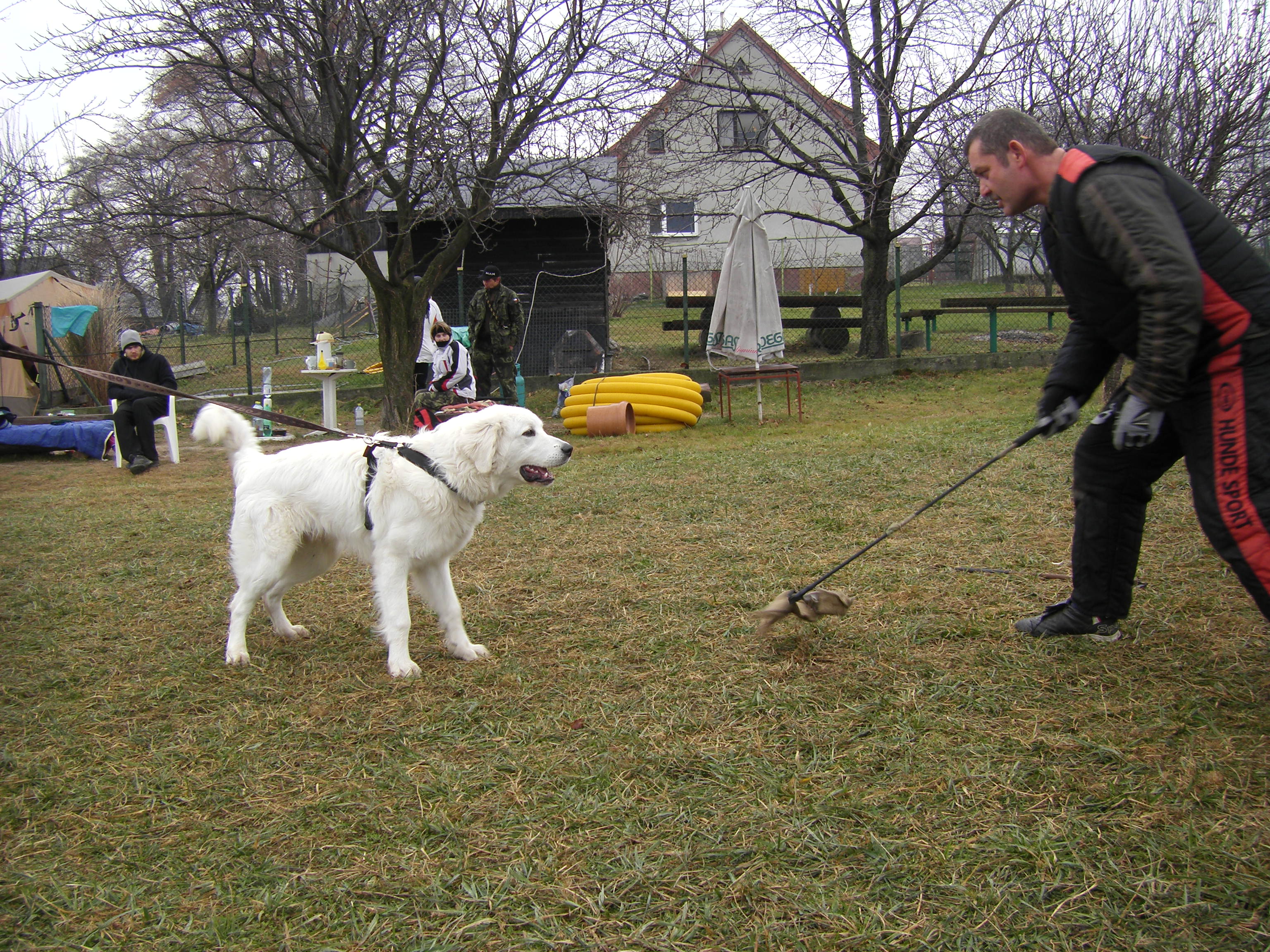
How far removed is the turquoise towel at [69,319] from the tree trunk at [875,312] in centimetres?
1443

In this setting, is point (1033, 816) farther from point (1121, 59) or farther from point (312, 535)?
point (1121, 59)

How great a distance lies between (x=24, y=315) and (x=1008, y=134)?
18.3m

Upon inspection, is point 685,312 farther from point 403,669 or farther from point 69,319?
point 403,669

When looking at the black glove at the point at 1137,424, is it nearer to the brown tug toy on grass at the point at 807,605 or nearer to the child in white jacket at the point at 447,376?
the brown tug toy on grass at the point at 807,605

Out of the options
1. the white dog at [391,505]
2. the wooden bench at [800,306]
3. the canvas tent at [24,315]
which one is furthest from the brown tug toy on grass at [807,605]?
the canvas tent at [24,315]

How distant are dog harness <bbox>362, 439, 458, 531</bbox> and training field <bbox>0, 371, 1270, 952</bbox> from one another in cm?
72

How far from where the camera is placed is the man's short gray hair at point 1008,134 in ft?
10.3

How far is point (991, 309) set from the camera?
53.5ft

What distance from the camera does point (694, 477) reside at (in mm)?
7828

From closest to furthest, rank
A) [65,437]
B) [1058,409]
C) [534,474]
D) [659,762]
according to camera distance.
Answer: [659,762] < [1058,409] < [534,474] < [65,437]

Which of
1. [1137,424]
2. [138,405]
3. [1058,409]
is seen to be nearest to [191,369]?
[138,405]

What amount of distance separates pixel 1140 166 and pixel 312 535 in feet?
11.9

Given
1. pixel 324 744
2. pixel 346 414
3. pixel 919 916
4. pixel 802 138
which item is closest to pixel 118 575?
pixel 324 744

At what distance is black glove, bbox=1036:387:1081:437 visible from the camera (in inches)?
140
